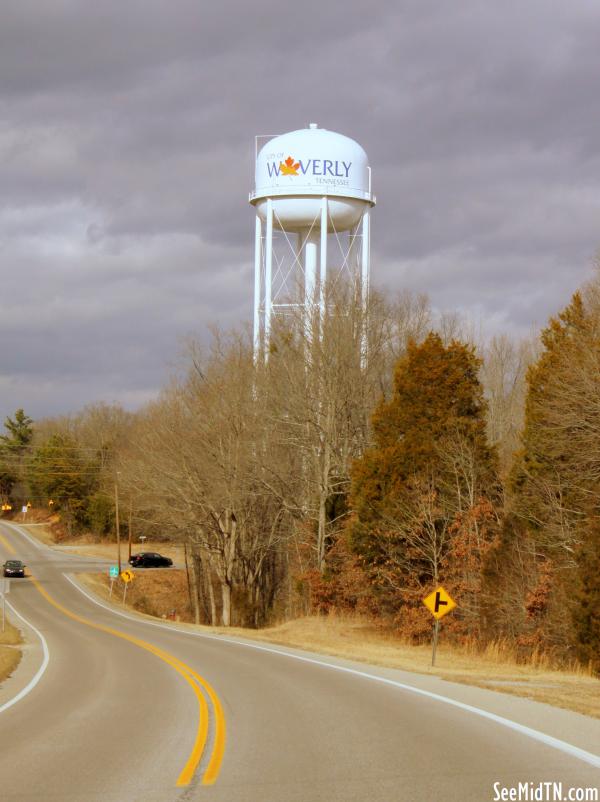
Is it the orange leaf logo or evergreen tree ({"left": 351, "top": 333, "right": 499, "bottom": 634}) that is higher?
the orange leaf logo

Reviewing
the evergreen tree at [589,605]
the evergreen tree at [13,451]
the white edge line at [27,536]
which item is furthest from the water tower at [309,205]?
the evergreen tree at [13,451]

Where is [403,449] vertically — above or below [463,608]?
above

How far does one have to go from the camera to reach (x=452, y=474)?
3534 cm

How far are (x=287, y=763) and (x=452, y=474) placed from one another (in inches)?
1038

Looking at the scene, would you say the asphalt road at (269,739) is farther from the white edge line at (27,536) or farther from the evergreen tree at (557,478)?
the white edge line at (27,536)

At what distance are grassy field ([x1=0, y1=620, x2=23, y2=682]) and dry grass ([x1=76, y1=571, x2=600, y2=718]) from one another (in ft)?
24.4

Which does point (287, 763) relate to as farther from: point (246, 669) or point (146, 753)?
point (246, 669)

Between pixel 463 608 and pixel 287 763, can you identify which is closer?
pixel 287 763

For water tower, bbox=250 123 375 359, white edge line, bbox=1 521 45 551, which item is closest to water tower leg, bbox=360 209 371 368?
water tower, bbox=250 123 375 359

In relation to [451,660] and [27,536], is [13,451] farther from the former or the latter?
[451,660]

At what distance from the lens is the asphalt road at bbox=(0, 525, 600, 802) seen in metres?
8.43

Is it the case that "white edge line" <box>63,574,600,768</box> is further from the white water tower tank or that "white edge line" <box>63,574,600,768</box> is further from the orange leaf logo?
the orange leaf logo

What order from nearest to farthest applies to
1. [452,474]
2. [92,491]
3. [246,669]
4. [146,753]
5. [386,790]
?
[386,790], [146,753], [246,669], [452,474], [92,491]

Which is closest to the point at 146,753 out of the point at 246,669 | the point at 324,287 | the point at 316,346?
the point at 246,669
